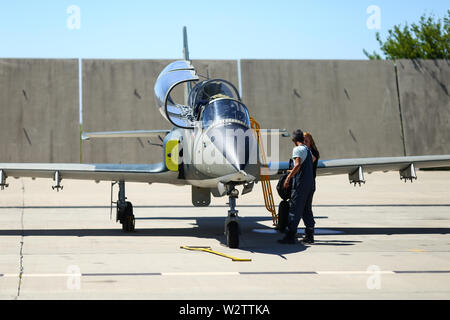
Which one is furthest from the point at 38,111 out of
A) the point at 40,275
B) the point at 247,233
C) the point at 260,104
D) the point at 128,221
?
the point at 40,275

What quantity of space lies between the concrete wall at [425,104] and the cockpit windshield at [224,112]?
34.2 metres

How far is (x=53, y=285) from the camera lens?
6770 mm

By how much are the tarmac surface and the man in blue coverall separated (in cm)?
43

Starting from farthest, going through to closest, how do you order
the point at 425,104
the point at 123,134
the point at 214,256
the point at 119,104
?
1. the point at 425,104
2. the point at 119,104
3. the point at 123,134
4. the point at 214,256

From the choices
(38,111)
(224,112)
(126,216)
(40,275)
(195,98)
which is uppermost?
(38,111)

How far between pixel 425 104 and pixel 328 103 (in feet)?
25.3

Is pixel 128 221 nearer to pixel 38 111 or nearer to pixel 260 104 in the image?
pixel 38 111

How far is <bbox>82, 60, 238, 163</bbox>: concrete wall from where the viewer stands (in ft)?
129

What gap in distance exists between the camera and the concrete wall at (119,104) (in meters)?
39.2

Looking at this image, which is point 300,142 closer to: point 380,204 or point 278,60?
point 380,204

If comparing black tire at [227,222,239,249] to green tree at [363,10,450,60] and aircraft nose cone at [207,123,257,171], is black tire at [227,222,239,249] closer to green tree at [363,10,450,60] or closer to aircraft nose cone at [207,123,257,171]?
aircraft nose cone at [207,123,257,171]

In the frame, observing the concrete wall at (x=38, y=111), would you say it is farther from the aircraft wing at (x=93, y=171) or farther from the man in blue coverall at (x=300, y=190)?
the man in blue coverall at (x=300, y=190)

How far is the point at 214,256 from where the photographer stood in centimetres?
926
